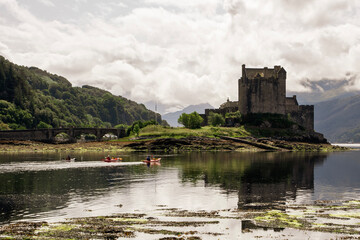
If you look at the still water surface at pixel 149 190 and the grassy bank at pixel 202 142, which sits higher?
the grassy bank at pixel 202 142

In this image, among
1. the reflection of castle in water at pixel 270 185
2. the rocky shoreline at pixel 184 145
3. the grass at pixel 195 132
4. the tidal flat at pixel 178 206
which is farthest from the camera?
the grass at pixel 195 132

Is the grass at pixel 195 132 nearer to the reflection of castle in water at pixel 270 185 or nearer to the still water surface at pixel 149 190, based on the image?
the reflection of castle in water at pixel 270 185

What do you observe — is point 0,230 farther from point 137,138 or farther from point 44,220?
point 137,138

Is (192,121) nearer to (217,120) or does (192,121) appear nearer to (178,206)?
(217,120)

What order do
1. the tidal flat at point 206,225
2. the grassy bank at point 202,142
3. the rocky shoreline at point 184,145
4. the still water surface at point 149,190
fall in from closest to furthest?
the tidal flat at point 206,225 → the still water surface at point 149,190 → the rocky shoreline at point 184,145 → the grassy bank at point 202,142

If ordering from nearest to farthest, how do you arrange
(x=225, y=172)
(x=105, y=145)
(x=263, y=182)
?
(x=263, y=182) < (x=225, y=172) < (x=105, y=145)

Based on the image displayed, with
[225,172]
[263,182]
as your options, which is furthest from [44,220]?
[225,172]

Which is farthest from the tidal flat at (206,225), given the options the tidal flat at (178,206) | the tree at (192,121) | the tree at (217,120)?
the tree at (217,120)

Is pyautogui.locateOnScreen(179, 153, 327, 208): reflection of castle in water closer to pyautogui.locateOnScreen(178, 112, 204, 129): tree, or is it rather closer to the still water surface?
the still water surface

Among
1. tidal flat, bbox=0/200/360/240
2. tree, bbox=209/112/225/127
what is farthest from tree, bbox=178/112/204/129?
tidal flat, bbox=0/200/360/240

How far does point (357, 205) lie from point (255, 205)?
1042 centimetres

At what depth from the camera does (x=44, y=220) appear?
34969 millimetres

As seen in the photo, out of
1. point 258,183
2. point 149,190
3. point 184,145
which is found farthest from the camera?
point 184,145

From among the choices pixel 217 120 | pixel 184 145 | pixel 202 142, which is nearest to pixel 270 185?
pixel 184 145
